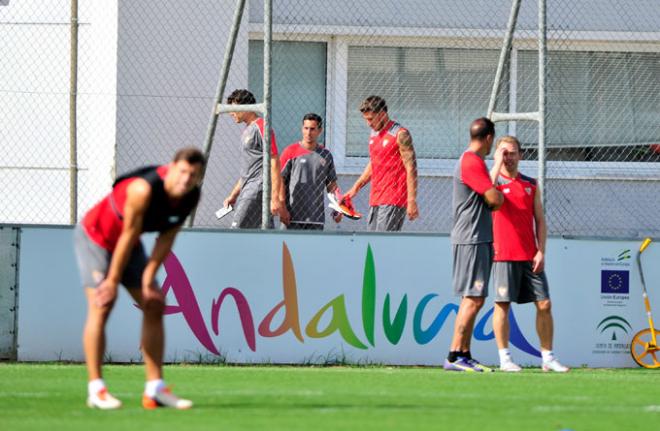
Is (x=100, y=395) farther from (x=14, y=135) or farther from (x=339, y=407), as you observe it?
(x=14, y=135)

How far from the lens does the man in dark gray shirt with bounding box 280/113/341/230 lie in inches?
574

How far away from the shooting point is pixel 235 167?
1628 centimetres

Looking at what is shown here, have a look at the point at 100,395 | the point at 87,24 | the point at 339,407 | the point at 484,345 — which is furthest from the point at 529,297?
the point at 87,24

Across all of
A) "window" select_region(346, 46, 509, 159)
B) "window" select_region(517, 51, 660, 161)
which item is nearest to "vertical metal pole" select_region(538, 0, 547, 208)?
"window" select_region(346, 46, 509, 159)

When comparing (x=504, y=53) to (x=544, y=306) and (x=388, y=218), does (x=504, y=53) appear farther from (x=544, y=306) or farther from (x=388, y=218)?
(x=544, y=306)

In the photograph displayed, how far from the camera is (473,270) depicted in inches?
487

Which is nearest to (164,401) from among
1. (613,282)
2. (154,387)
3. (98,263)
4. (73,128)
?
(154,387)

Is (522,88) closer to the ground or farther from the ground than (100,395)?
farther from the ground

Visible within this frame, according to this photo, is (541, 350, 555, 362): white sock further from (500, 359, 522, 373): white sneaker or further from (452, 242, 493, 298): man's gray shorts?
(452, 242, 493, 298): man's gray shorts

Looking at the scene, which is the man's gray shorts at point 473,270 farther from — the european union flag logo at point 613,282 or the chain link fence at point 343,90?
the chain link fence at point 343,90

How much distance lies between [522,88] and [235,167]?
373cm

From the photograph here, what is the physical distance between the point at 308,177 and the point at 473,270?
2846mm

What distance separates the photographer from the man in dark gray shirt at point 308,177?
14570mm

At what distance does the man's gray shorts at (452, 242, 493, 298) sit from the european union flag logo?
5.35 feet
